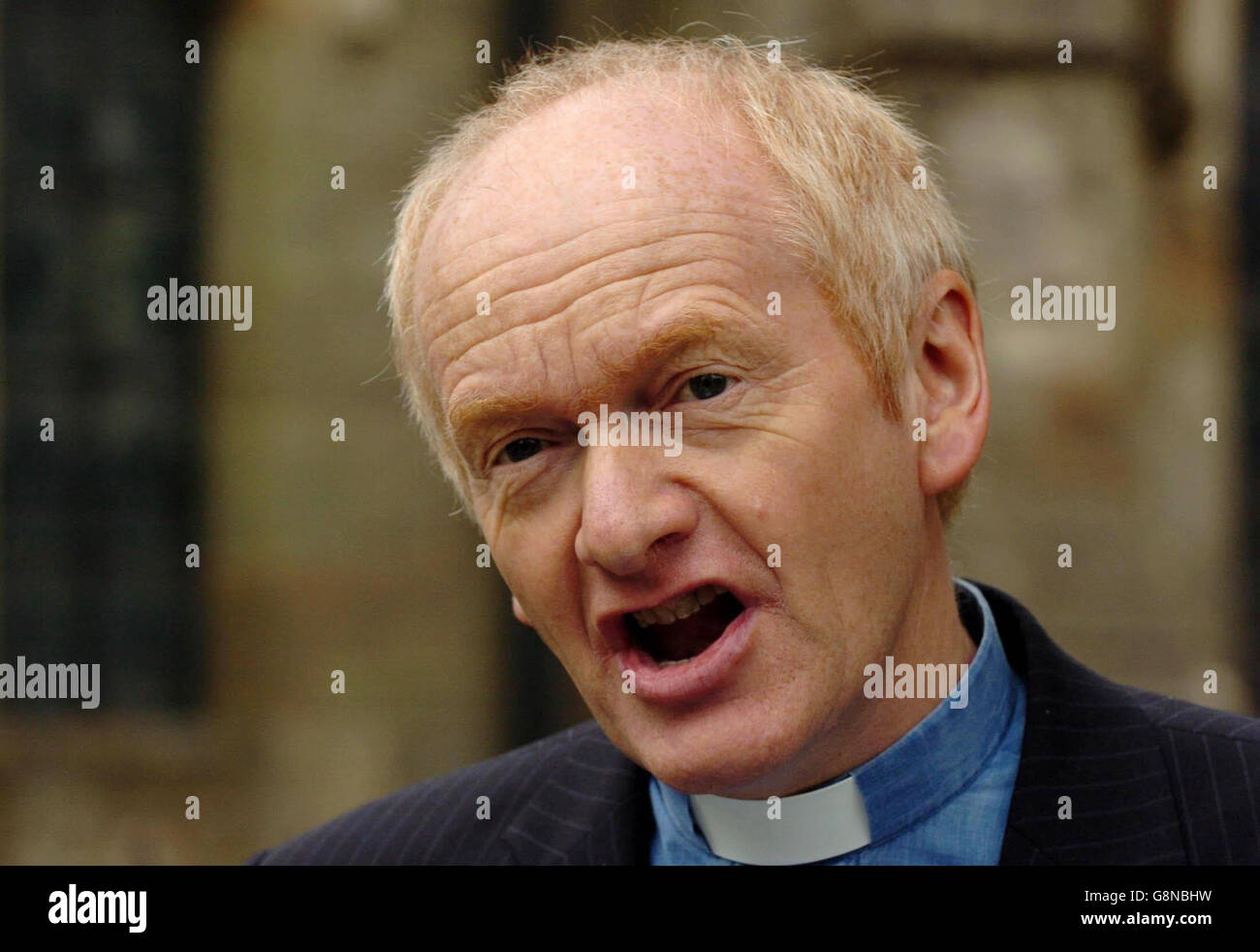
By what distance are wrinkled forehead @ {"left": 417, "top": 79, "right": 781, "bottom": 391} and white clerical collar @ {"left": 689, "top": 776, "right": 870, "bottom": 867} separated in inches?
37.5

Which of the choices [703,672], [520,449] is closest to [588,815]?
[703,672]

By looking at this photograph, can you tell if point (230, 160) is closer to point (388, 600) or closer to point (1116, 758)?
point (388, 600)

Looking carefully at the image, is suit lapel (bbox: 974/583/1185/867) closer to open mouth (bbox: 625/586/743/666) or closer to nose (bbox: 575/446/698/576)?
open mouth (bbox: 625/586/743/666)

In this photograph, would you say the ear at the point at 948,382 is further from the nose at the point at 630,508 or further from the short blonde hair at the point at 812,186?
the nose at the point at 630,508

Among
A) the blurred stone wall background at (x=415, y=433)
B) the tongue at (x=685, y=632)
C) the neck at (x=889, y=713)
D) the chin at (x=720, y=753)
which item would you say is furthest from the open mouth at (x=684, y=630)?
the blurred stone wall background at (x=415, y=433)

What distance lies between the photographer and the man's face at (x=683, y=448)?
7.77 ft

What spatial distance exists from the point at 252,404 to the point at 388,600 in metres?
1.16

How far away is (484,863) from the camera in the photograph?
2904mm

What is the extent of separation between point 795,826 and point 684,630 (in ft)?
1.40

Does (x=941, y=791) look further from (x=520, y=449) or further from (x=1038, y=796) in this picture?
(x=520, y=449)

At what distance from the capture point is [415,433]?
22.8 feet

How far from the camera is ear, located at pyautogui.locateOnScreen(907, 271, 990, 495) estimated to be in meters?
2.60

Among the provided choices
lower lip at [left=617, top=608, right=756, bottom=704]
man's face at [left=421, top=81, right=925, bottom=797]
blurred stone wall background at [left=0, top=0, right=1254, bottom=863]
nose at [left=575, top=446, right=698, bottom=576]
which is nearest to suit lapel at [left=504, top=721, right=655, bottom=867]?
man's face at [left=421, top=81, right=925, bottom=797]

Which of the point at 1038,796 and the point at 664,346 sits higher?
the point at 664,346
